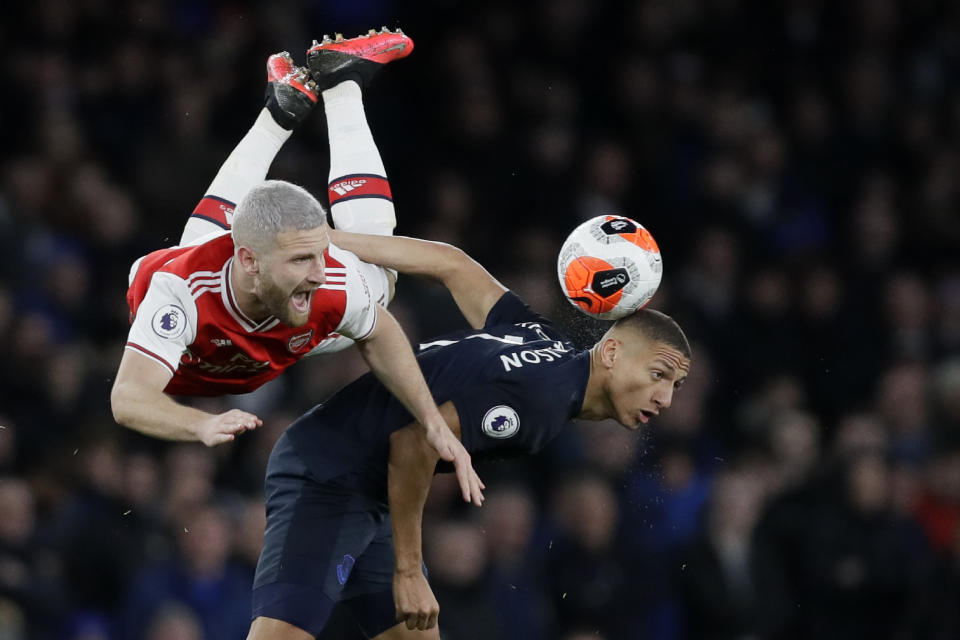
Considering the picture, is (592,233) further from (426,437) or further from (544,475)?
(544,475)

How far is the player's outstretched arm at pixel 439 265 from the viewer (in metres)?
4.90

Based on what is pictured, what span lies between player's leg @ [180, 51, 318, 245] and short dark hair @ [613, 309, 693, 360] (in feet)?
5.27

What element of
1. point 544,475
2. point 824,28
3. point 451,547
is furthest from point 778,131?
point 451,547

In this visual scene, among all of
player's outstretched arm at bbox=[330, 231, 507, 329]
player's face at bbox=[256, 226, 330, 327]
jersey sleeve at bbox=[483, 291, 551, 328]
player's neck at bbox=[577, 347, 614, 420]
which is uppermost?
player's face at bbox=[256, 226, 330, 327]

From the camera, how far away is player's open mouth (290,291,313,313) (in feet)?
13.9

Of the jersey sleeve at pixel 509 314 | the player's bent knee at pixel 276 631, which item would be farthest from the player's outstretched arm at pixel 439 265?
the player's bent knee at pixel 276 631

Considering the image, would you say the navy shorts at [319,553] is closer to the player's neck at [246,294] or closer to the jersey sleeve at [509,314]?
the player's neck at [246,294]

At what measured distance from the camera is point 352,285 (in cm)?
447

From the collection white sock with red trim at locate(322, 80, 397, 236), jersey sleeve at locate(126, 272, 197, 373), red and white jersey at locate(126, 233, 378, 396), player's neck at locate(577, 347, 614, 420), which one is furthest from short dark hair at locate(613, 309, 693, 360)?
jersey sleeve at locate(126, 272, 197, 373)

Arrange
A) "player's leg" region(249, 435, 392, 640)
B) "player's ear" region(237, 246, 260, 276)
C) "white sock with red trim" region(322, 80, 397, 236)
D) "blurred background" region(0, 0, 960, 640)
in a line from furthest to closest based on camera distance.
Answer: "blurred background" region(0, 0, 960, 640), "white sock with red trim" region(322, 80, 397, 236), "player's leg" region(249, 435, 392, 640), "player's ear" region(237, 246, 260, 276)

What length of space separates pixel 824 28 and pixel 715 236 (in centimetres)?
223

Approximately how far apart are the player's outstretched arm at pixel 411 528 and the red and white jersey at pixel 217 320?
1.45 ft

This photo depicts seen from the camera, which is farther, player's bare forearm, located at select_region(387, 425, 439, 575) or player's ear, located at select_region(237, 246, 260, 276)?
player's bare forearm, located at select_region(387, 425, 439, 575)

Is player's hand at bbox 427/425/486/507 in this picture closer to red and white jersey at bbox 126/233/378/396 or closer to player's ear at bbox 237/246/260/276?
red and white jersey at bbox 126/233/378/396
